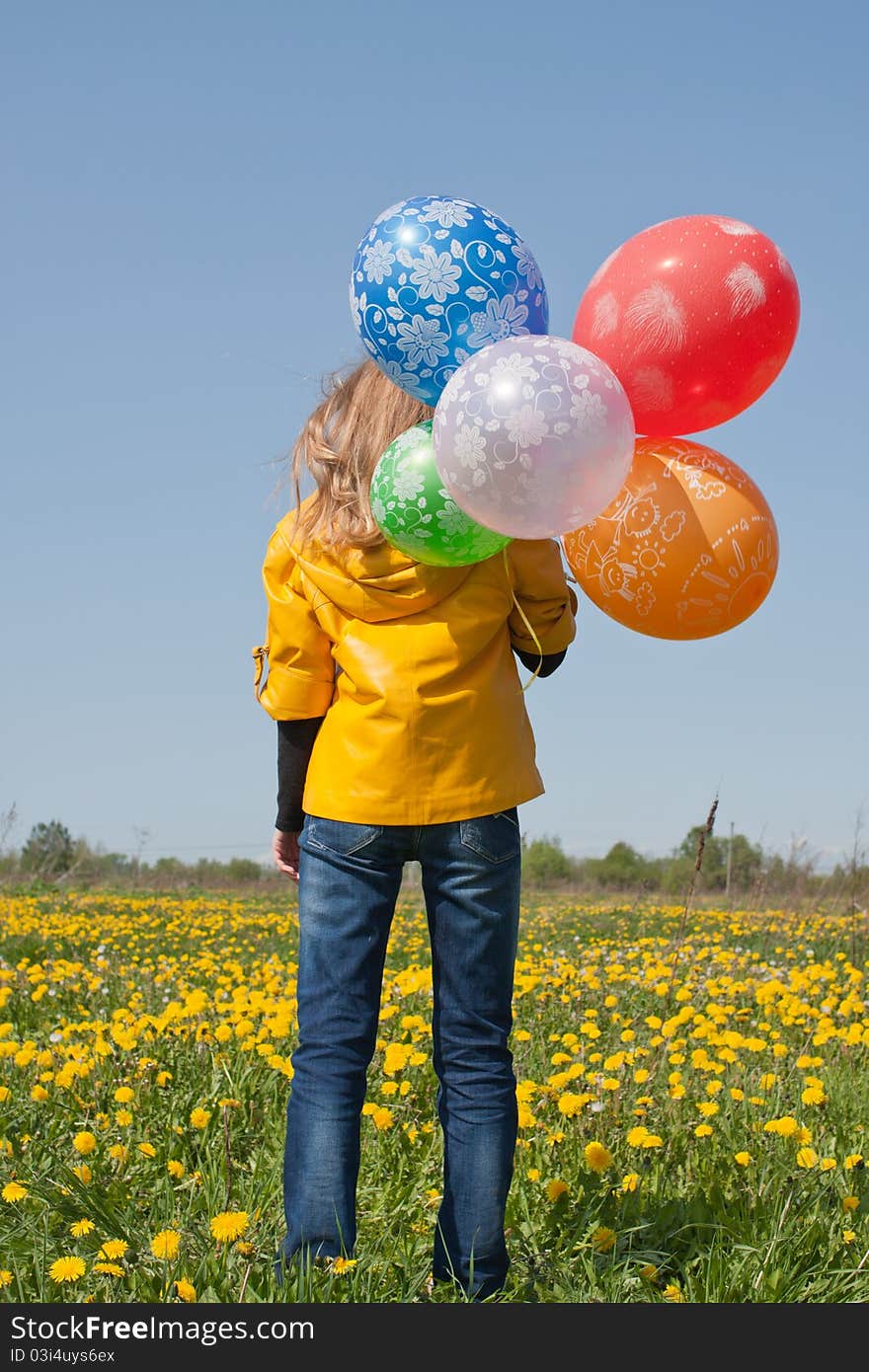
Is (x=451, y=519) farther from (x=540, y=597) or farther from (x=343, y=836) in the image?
(x=343, y=836)

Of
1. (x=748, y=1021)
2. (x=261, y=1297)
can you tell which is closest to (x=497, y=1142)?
(x=261, y=1297)

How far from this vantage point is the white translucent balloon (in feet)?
6.50

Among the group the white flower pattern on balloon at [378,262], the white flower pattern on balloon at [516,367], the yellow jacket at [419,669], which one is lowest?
the yellow jacket at [419,669]

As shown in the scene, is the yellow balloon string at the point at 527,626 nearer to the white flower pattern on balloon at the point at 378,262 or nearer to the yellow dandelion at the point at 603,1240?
the white flower pattern on balloon at the point at 378,262

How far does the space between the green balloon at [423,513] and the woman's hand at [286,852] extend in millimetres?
820

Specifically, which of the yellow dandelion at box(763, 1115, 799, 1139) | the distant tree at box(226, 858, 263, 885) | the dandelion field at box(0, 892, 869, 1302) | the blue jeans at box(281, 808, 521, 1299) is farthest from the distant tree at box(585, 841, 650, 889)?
the blue jeans at box(281, 808, 521, 1299)

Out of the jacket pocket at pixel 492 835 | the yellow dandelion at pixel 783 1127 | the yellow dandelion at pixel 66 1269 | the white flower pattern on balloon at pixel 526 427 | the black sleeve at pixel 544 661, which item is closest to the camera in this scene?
the white flower pattern on balloon at pixel 526 427

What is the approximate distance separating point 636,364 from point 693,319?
0.45 ft

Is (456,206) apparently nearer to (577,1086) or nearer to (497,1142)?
(497,1142)

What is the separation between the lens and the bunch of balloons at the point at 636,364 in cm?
221

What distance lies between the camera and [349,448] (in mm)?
2521

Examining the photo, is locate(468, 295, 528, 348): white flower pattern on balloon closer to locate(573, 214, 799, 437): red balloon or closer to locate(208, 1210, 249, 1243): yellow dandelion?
locate(573, 214, 799, 437): red balloon

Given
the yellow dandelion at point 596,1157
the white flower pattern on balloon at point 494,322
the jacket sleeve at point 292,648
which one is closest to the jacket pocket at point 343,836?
the jacket sleeve at point 292,648

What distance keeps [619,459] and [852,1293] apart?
1.87 m
